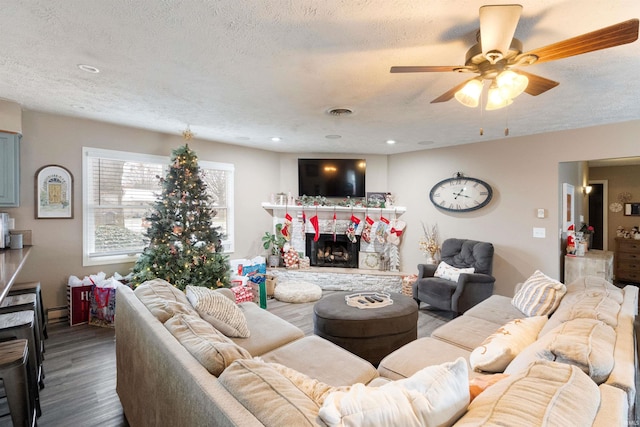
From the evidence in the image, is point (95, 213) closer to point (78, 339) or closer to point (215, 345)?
point (78, 339)

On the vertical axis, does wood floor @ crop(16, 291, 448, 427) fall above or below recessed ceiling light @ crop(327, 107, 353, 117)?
below

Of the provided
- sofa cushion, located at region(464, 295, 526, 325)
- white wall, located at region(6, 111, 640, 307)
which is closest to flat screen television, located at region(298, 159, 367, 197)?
white wall, located at region(6, 111, 640, 307)

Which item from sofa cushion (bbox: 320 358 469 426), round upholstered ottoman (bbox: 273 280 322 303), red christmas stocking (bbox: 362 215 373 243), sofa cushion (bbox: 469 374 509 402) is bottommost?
round upholstered ottoman (bbox: 273 280 322 303)

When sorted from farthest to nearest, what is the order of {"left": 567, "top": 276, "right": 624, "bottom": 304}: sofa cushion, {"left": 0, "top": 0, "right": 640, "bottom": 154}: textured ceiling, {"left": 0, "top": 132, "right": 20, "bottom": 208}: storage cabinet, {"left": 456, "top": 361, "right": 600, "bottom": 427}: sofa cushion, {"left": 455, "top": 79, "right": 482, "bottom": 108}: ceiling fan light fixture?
1. {"left": 0, "top": 132, "right": 20, "bottom": 208}: storage cabinet
2. {"left": 567, "top": 276, "right": 624, "bottom": 304}: sofa cushion
3. {"left": 455, "top": 79, "right": 482, "bottom": 108}: ceiling fan light fixture
4. {"left": 0, "top": 0, "right": 640, "bottom": 154}: textured ceiling
5. {"left": 456, "top": 361, "right": 600, "bottom": 427}: sofa cushion

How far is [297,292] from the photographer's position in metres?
4.71

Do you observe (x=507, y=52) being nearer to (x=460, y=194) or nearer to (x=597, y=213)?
(x=460, y=194)

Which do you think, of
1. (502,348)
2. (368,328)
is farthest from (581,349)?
(368,328)

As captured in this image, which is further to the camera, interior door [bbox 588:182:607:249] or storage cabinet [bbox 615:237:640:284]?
interior door [bbox 588:182:607:249]

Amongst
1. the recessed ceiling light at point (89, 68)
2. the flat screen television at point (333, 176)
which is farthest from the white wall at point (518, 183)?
the recessed ceiling light at point (89, 68)

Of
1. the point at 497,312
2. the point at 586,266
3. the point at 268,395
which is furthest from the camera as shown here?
the point at 586,266

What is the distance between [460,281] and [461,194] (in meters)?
1.70

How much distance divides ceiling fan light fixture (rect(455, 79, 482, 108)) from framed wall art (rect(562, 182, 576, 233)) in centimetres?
340

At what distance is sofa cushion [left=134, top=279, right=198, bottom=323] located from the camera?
5.82ft

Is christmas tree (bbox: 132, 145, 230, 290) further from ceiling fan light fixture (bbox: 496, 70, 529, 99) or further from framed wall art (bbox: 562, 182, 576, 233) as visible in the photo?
framed wall art (bbox: 562, 182, 576, 233)
